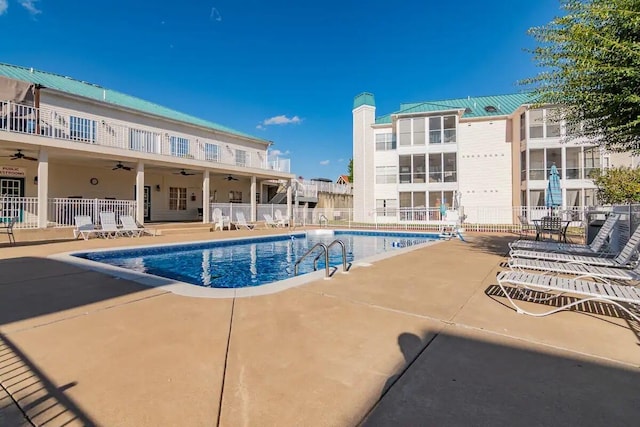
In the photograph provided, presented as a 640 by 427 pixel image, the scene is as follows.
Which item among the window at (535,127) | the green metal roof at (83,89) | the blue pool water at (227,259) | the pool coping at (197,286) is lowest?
the blue pool water at (227,259)

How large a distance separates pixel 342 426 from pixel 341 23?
933 inches

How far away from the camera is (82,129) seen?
49.9 feet

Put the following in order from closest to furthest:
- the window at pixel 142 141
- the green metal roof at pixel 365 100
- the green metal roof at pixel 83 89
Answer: the window at pixel 142 141, the green metal roof at pixel 83 89, the green metal roof at pixel 365 100

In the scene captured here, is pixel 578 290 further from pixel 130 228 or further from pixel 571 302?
pixel 130 228

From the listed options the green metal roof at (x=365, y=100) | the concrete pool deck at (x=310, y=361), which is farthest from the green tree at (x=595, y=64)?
the green metal roof at (x=365, y=100)

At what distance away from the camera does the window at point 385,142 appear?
25359mm

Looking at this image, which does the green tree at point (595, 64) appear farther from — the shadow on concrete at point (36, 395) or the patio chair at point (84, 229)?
the patio chair at point (84, 229)

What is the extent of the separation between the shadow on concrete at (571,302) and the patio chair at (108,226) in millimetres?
13277

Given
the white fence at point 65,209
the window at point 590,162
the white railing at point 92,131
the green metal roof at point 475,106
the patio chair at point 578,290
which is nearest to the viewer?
the patio chair at point 578,290

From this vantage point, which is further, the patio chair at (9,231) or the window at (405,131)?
the window at (405,131)

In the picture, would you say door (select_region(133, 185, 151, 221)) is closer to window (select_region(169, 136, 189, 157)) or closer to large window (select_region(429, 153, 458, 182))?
window (select_region(169, 136, 189, 157))

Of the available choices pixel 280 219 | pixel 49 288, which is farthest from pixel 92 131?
pixel 49 288

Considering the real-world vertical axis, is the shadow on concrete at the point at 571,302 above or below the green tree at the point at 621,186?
below

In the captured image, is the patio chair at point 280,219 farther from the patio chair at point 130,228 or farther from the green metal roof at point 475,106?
the green metal roof at point 475,106
